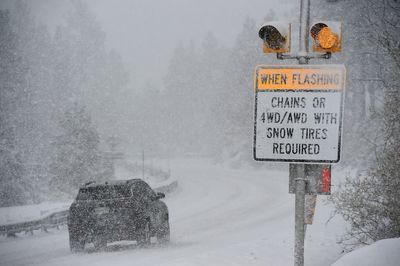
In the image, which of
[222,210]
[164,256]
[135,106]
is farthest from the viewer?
[135,106]

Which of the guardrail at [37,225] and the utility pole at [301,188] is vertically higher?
the utility pole at [301,188]

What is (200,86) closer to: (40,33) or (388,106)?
(40,33)

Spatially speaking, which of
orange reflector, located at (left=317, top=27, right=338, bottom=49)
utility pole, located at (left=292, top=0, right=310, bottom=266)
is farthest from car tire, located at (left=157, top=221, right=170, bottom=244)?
orange reflector, located at (left=317, top=27, right=338, bottom=49)

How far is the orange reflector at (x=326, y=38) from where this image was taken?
5.57m

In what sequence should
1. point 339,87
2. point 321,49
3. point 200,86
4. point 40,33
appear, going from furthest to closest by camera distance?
point 200,86 < point 40,33 < point 321,49 < point 339,87

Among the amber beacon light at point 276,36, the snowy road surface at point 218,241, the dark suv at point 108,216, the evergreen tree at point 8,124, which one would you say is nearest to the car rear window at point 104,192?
the dark suv at point 108,216

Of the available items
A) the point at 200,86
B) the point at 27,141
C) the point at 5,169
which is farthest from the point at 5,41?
the point at 200,86

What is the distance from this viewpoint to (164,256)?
12.5m

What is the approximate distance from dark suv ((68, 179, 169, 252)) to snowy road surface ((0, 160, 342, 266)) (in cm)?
42

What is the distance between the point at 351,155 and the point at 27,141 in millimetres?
28021

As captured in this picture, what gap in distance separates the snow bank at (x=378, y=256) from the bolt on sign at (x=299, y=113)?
4.42 ft

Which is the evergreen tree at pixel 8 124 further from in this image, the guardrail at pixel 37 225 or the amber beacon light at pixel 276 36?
the amber beacon light at pixel 276 36

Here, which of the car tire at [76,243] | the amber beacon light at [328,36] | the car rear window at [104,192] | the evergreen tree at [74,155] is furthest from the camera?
the evergreen tree at [74,155]

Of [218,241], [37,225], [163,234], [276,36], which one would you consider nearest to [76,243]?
[163,234]
